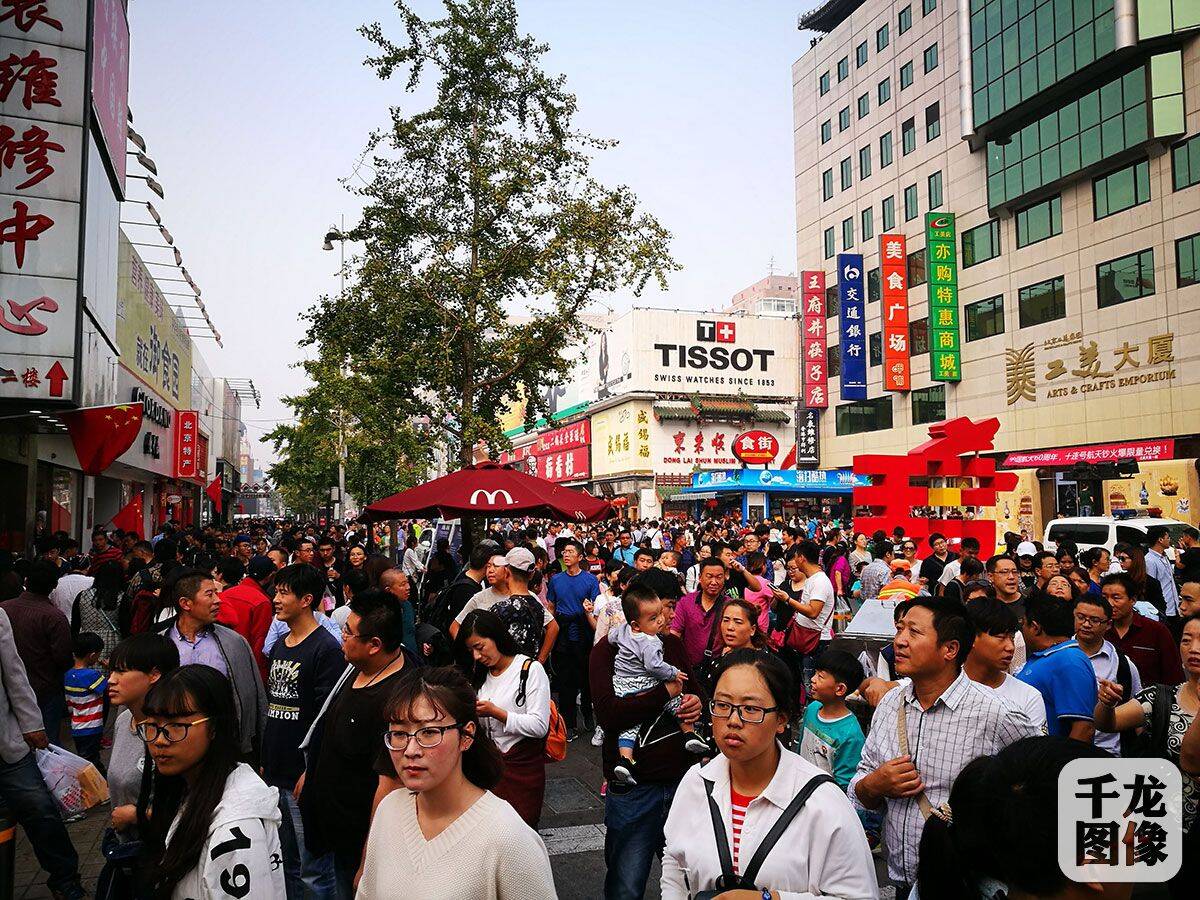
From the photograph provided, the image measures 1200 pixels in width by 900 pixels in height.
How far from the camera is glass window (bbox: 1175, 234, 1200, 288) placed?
1038 inches

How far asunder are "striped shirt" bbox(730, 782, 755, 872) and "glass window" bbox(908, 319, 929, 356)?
125ft

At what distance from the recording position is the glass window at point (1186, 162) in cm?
2614

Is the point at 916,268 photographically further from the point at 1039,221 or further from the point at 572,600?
the point at 572,600

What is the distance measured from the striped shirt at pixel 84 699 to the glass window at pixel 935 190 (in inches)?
1485

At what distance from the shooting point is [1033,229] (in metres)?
32.7

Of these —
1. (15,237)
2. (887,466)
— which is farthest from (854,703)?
(887,466)

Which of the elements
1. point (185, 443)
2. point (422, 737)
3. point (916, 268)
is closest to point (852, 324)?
point (916, 268)

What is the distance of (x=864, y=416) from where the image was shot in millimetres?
42688

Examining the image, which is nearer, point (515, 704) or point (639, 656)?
point (515, 704)

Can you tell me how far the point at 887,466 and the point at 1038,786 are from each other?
738 inches

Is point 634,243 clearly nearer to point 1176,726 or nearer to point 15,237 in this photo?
point 15,237

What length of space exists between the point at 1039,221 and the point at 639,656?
3373cm

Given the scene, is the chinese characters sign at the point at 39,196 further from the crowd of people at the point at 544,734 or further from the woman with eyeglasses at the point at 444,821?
the woman with eyeglasses at the point at 444,821

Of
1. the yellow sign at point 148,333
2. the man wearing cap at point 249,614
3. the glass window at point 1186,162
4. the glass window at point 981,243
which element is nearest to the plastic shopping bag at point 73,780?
the man wearing cap at point 249,614
